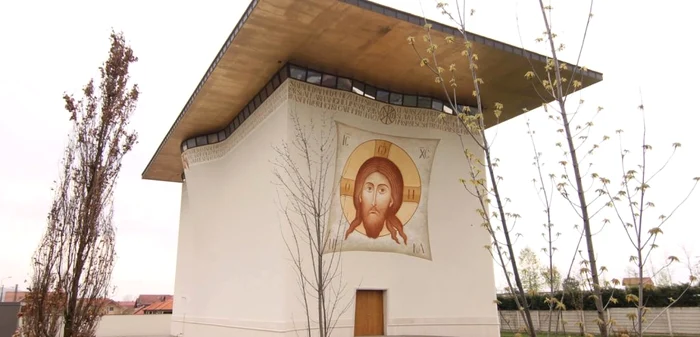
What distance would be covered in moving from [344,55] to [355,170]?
2.60 meters

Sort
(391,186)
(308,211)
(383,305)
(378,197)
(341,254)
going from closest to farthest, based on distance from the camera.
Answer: (308,211), (341,254), (383,305), (378,197), (391,186)

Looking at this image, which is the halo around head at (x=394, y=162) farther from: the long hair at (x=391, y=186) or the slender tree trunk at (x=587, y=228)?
the slender tree trunk at (x=587, y=228)

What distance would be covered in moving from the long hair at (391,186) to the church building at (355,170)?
3 centimetres

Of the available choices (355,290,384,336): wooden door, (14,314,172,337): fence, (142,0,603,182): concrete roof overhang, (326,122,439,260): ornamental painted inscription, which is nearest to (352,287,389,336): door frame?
(355,290,384,336): wooden door

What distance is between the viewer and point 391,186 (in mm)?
11320

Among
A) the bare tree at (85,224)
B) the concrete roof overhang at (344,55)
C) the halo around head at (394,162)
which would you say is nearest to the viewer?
the bare tree at (85,224)

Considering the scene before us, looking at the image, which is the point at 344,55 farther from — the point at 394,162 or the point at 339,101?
the point at 394,162

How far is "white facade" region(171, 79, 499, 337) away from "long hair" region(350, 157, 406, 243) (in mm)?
442

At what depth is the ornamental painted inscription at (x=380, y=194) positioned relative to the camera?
10570mm

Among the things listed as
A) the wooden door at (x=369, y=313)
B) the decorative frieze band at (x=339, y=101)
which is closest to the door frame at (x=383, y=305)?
the wooden door at (x=369, y=313)

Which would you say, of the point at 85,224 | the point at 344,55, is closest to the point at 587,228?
the point at 85,224

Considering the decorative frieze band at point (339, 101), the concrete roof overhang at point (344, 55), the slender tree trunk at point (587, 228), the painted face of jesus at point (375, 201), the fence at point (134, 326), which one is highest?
the concrete roof overhang at point (344, 55)

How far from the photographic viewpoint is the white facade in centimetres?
1003

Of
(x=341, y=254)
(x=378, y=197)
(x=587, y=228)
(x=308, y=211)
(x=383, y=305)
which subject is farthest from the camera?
(x=378, y=197)
